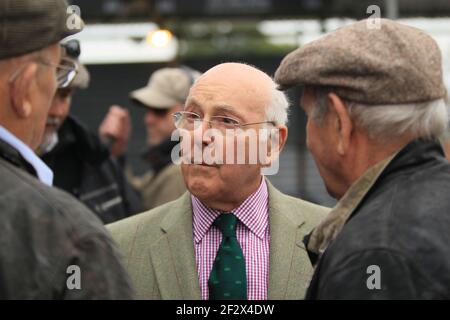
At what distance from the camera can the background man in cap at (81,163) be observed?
5.36 meters

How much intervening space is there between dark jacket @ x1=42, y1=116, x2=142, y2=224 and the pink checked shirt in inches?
77.0

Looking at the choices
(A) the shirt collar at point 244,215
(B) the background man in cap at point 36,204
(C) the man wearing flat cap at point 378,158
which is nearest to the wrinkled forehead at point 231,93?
(A) the shirt collar at point 244,215

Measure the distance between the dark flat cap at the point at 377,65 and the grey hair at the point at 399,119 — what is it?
0.07 ft

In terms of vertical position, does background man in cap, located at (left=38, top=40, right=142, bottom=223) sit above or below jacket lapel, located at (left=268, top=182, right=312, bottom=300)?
below

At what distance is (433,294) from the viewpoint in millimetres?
2133

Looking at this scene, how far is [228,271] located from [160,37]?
8.55 m

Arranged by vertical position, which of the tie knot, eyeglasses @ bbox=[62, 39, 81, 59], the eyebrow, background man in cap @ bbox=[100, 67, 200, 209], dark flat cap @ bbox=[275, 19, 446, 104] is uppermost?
dark flat cap @ bbox=[275, 19, 446, 104]

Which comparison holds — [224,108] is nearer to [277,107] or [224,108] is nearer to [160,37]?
[277,107]

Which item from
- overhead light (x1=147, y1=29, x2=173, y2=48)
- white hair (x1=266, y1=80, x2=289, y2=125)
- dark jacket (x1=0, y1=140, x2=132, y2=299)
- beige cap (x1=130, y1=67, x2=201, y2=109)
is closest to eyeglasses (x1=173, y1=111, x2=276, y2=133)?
white hair (x1=266, y1=80, x2=289, y2=125)

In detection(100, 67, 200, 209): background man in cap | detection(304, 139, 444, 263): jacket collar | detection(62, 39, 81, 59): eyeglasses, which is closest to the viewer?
detection(304, 139, 444, 263): jacket collar

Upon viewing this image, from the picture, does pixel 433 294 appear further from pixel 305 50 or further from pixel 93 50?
pixel 93 50

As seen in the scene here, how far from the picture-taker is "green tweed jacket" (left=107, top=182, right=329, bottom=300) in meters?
3.34

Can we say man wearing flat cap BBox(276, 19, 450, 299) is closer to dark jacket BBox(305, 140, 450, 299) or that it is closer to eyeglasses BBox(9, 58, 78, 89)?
dark jacket BBox(305, 140, 450, 299)

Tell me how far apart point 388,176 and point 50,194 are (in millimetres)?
903
